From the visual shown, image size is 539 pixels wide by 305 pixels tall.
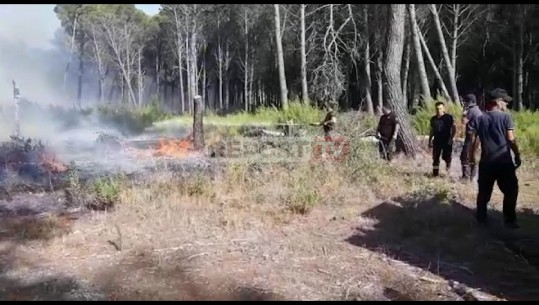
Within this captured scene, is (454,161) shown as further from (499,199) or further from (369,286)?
(369,286)

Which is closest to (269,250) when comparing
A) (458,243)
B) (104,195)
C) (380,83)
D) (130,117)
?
(458,243)

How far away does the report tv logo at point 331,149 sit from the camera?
9.27m

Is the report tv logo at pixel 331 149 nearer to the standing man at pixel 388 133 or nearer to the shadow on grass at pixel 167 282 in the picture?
the standing man at pixel 388 133

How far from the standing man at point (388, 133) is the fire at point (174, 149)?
197 inches

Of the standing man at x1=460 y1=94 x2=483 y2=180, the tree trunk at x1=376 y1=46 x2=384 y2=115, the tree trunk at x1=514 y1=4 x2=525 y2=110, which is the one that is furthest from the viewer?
the tree trunk at x1=514 y1=4 x2=525 y2=110

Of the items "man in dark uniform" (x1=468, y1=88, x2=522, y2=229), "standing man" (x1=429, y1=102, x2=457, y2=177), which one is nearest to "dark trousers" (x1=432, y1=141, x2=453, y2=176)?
"standing man" (x1=429, y1=102, x2=457, y2=177)

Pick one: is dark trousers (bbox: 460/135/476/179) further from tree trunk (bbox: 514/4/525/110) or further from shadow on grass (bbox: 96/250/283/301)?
tree trunk (bbox: 514/4/525/110)

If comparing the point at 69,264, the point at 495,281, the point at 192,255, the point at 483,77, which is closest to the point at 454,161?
the point at 495,281

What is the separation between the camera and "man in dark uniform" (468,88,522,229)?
21.2ft

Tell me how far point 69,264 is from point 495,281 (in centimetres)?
424

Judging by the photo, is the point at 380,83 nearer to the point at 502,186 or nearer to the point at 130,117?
the point at 130,117

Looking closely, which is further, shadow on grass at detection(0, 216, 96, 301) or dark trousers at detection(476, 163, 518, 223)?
dark trousers at detection(476, 163, 518, 223)

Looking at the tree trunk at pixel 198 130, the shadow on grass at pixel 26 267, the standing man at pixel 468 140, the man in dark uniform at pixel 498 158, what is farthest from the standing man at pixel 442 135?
the tree trunk at pixel 198 130

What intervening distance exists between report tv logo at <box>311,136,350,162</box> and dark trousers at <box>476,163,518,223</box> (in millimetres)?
2847
